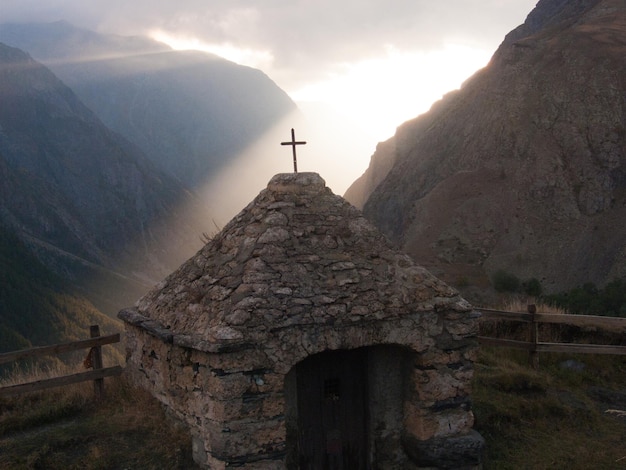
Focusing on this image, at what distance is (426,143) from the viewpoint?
51.2 metres

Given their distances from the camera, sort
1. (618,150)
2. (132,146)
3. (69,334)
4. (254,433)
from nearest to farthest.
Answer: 1. (254,433)
2. (618,150)
3. (69,334)
4. (132,146)

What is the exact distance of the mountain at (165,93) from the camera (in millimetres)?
131875

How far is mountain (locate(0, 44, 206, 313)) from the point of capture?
74.2 metres

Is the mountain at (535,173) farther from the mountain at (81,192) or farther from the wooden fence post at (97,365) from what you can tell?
the mountain at (81,192)

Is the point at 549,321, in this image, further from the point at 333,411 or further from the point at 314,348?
the point at 314,348

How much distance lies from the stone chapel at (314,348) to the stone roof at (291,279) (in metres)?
0.01

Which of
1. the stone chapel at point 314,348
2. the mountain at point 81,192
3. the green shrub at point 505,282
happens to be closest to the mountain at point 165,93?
the mountain at point 81,192

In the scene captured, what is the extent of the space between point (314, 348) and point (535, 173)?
36.9 metres

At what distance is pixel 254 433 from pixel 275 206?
238 cm

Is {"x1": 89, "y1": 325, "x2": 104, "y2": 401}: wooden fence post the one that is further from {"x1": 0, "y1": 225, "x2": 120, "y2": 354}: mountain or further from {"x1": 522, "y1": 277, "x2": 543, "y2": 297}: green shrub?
{"x1": 0, "y1": 225, "x2": 120, "y2": 354}: mountain

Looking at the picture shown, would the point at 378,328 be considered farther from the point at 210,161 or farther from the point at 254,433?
the point at 210,161

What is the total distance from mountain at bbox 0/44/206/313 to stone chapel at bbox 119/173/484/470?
2589 inches

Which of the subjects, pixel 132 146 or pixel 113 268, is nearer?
pixel 113 268

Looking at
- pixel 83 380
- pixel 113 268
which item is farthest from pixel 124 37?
pixel 83 380
